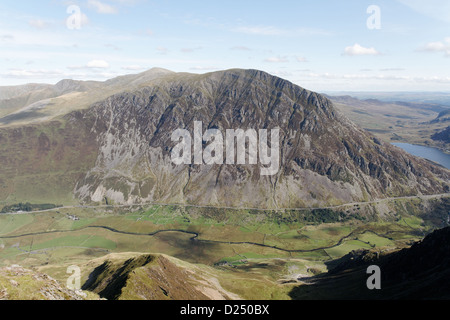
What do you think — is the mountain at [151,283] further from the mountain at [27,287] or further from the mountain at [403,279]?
the mountain at [403,279]

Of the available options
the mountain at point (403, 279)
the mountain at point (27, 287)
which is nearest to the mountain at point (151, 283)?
the mountain at point (27, 287)

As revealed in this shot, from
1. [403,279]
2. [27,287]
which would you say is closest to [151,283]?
[27,287]

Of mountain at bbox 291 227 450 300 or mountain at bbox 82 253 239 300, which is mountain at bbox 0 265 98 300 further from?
mountain at bbox 291 227 450 300

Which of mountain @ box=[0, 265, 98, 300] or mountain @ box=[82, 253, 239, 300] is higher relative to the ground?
mountain @ box=[0, 265, 98, 300]

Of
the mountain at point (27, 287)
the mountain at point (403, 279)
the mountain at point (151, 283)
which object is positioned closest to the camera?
the mountain at point (27, 287)

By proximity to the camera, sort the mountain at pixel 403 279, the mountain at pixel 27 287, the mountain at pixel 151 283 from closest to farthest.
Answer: the mountain at pixel 27 287 < the mountain at pixel 151 283 < the mountain at pixel 403 279

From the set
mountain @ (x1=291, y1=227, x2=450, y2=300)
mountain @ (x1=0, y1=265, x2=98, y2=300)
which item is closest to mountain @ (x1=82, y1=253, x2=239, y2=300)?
mountain @ (x1=0, y1=265, x2=98, y2=300)
